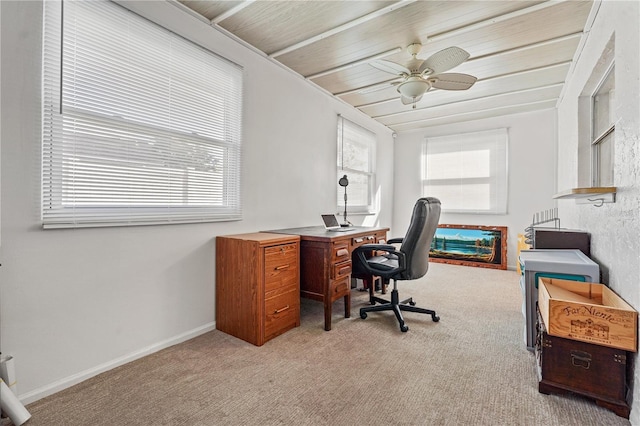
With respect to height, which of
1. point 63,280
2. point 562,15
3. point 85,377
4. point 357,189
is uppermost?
point 562,15

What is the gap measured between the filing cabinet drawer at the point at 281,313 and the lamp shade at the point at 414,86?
213 centimetres

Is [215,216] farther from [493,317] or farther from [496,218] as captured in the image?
[496,218]

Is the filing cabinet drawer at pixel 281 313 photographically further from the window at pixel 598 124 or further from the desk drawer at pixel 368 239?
the window at pixel 598 124

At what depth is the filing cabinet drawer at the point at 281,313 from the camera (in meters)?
2.37

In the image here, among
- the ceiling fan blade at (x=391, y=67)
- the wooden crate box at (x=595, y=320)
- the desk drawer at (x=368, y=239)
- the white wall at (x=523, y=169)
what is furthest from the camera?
the white wall at (x=523, y=169)

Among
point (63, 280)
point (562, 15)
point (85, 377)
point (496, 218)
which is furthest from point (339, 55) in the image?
point (496, 218)

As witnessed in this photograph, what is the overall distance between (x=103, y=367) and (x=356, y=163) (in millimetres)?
4001

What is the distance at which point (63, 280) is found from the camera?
176cm

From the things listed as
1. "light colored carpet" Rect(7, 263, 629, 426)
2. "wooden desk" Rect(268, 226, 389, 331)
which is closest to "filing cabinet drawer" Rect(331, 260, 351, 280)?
"wooden desk" Rect(268, 226, 389, 331)

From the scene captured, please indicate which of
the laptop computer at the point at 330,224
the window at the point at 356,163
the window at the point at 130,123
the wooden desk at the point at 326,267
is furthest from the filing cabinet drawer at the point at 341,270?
the window at the point at 356,163

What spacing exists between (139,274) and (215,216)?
0.73 metres

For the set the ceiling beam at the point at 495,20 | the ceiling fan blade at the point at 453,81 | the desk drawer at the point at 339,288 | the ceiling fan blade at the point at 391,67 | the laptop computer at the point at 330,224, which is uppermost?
the ceiling beam at the point at 495,20

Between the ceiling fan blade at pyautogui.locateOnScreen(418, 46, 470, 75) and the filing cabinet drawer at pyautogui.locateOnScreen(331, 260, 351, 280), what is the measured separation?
186 cm

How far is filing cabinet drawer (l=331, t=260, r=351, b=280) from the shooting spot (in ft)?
8.68
